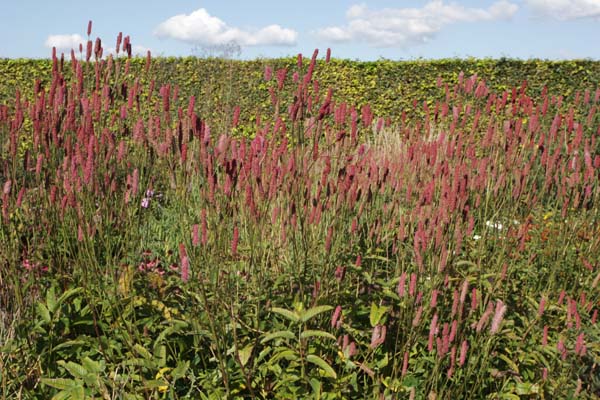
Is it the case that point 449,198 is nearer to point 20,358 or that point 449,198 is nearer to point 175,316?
point 175,316

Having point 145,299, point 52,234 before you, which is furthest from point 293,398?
point 52,234

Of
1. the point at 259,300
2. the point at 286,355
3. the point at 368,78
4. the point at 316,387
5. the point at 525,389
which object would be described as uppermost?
the point at 368,78

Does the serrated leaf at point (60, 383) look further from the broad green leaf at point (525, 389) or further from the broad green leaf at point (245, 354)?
the broad green leaf at point (525, 389)

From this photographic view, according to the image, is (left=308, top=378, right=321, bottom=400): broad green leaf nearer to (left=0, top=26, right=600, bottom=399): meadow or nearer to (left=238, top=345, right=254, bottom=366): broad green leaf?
(left=0, top=26, right=600, bottom=399): meadow

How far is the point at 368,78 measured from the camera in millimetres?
11000

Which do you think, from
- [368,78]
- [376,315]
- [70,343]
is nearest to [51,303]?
[70,343]

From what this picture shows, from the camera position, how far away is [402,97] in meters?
10.9

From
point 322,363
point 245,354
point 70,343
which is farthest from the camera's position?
point 70,343

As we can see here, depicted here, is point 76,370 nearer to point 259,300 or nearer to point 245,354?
point 245,354

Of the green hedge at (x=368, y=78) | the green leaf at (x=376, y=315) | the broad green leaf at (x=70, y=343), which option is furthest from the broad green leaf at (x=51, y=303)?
the green hedge at (x=368, y=78)

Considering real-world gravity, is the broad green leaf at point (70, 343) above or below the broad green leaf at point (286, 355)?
below

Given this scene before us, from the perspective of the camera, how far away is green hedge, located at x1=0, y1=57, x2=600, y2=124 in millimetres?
10242

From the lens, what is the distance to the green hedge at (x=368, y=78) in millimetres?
10242

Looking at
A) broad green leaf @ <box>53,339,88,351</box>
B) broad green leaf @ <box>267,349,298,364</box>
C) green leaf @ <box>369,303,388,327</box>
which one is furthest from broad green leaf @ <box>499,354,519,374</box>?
broad green leaf @ <box>53,339,88,351</box>
